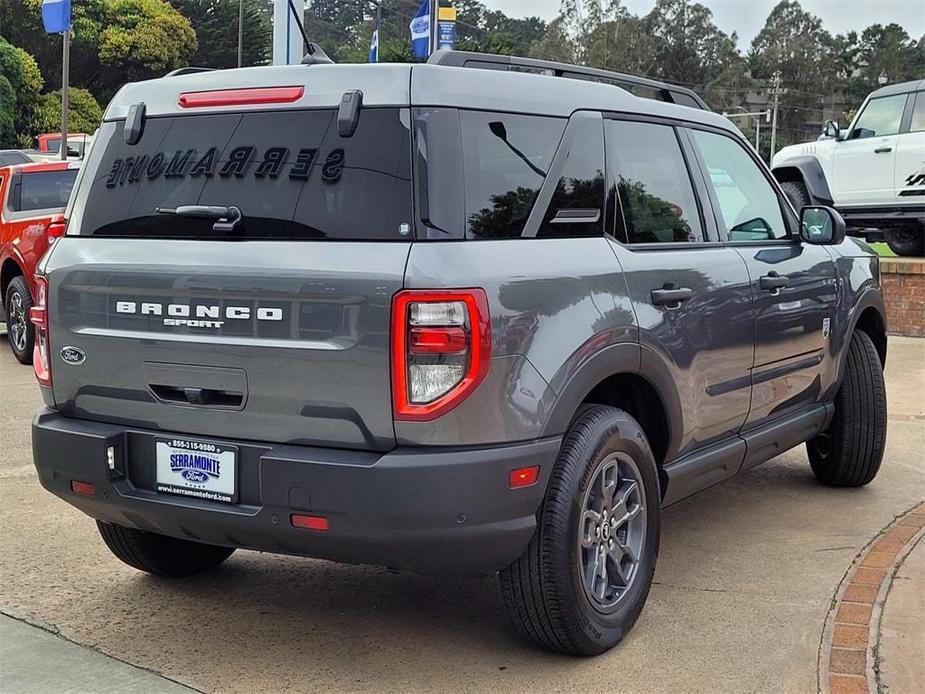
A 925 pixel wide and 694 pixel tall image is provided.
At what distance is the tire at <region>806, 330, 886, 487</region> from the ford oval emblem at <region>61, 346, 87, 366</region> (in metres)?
3.74

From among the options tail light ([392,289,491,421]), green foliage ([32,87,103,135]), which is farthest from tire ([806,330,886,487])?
green foliage ([32,87,103,135])

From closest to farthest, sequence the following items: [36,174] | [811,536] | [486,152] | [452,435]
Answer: [452,435], [486,152], [811,536], [36,174]

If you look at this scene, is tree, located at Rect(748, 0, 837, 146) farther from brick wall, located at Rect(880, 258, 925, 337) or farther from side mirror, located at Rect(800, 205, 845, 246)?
side mirror, located at Rect(800, 205, 845, 246)

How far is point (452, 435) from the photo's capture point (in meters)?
3.22

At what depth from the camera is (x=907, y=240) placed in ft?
49.7

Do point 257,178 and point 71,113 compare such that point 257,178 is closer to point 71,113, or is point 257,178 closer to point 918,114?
point 918,114

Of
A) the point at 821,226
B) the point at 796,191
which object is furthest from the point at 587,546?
the point at 796,191

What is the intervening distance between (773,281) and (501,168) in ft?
5.81

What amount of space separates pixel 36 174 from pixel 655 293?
896 centimetres

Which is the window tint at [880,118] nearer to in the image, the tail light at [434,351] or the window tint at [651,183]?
the window tint at [651,183]

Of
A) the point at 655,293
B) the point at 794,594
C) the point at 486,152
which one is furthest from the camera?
the point at 794,594

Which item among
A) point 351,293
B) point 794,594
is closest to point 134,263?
point 351,293

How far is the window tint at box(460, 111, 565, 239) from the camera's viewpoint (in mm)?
3407

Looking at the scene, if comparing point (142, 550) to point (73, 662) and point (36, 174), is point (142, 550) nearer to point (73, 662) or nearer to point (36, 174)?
point (73, 662)
